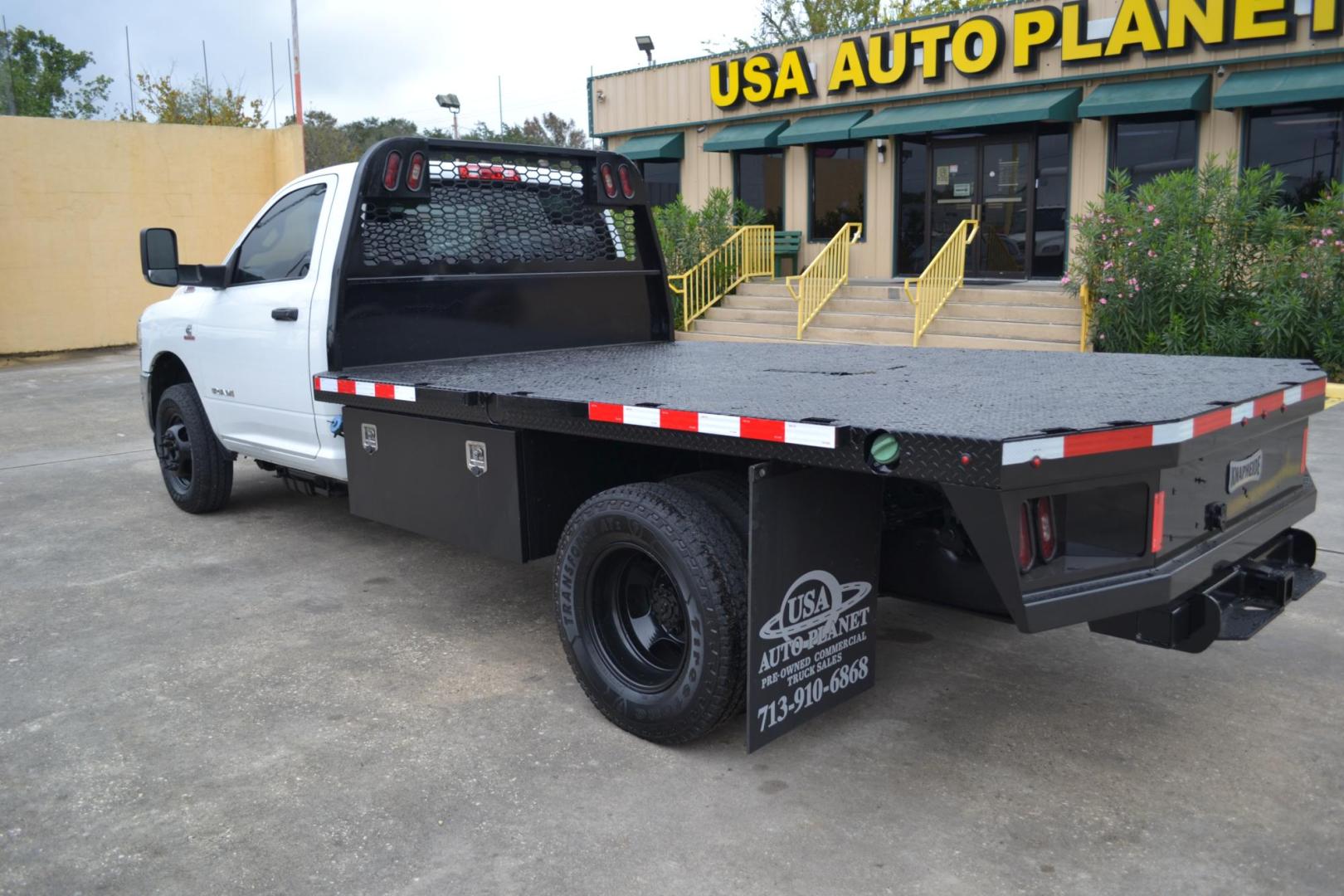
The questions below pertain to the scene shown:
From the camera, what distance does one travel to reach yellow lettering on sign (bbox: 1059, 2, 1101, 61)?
50.8 ft

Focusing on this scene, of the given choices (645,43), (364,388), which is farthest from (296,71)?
(364,388)

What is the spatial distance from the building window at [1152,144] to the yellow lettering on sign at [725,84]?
260 inches

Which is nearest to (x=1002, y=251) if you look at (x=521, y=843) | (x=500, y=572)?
(x=500, y=572)

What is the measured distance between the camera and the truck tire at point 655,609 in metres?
3.38

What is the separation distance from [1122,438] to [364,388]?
3098mm

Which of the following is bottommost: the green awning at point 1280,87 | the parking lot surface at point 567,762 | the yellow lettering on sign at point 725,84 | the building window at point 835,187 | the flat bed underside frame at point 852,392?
the parking lot surface at point 567,762

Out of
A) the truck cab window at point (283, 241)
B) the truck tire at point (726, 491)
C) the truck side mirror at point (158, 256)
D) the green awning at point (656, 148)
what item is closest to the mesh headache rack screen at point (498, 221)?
the truck cab window at point (283, 241)

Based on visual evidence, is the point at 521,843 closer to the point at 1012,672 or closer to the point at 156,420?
the point at 1012,672

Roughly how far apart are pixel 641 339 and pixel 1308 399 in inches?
143

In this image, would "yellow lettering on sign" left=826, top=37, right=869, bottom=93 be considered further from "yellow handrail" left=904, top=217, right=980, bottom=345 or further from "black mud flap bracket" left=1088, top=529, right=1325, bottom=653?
"black mud flap bracket" left=1088, top=529, right=1325, bottom=653

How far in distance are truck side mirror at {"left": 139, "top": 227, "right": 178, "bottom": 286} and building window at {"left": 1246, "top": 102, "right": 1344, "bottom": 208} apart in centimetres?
1341

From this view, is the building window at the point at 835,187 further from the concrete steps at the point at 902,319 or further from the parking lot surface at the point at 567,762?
the parking lot surface at the point at 567,762

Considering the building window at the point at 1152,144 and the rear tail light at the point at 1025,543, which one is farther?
the building window at the point at 1152,144

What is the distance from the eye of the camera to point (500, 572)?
579 centimetres
